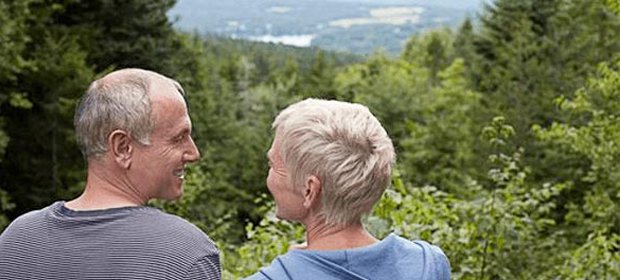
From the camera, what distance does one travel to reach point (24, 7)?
59.1 feet

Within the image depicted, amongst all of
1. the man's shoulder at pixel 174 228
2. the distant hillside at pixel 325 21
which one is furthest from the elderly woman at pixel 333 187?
the distant hillside at pixel 325 21

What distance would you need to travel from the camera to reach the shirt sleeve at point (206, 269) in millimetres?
2281

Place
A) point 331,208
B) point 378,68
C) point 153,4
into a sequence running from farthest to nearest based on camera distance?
1. point 378,68
2. point 153,4
3. point 331,208

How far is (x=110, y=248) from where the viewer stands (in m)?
2.30

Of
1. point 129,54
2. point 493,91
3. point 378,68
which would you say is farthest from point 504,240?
point 378,68

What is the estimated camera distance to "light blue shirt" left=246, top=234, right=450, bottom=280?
2.33 meters

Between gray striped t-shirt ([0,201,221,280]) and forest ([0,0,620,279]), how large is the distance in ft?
8.86

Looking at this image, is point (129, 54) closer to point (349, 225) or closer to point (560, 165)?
point (560, 165)

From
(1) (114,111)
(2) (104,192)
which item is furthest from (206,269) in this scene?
(1) (114,111)

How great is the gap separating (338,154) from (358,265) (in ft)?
0.91

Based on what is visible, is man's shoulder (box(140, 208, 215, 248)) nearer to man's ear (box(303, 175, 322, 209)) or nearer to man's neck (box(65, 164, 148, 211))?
man's neck (box(65, 164, 148, 211))

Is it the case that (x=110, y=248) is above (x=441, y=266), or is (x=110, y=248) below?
above

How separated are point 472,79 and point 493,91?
309 cm

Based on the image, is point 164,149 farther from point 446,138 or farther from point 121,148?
point 446,138
